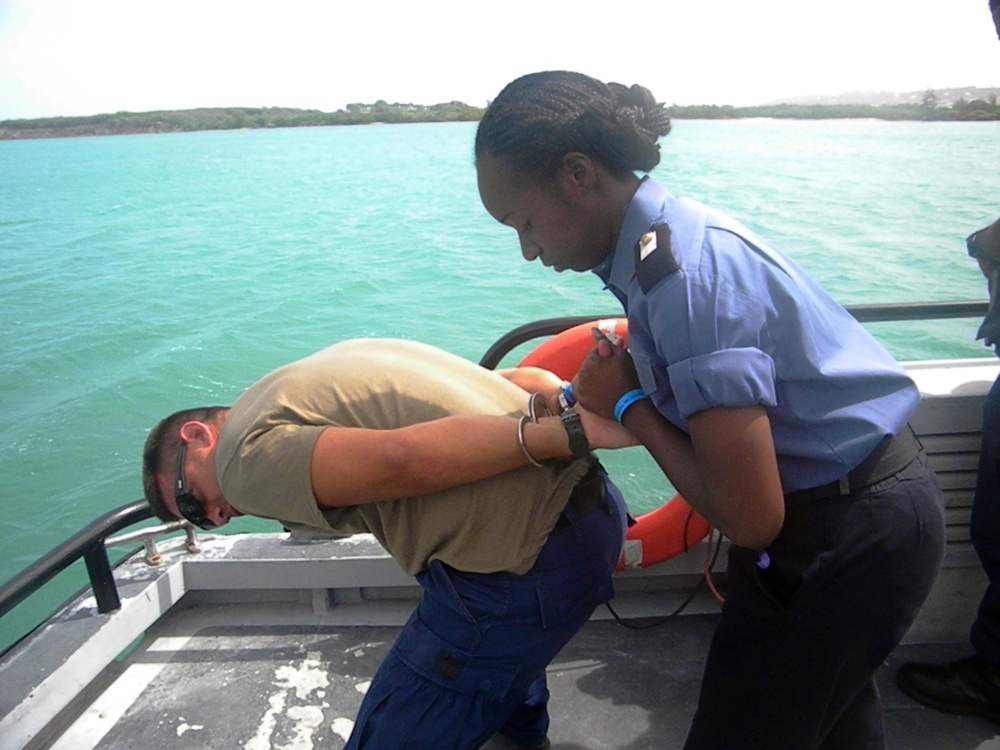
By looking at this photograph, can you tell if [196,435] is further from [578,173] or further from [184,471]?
[578,173]

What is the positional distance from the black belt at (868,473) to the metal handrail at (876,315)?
62.0 inches

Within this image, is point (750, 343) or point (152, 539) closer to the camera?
point (750, 343)

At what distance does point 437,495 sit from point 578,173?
70 cm

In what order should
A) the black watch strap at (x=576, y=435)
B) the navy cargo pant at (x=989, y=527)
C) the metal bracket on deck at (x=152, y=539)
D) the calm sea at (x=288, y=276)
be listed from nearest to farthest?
the black watch strap at (x=576, y=435)
the navy cargo pant at (x=989, y=527)
the metal bracket on deck at (x=152, y=539)
the calm sea at (x=288, y=276)

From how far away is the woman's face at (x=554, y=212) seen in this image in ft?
4.81

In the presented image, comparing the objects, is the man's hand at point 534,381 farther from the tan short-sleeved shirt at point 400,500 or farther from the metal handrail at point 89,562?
the metal handrail at point 89,562

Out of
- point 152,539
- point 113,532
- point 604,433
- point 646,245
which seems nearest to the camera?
point 646,245

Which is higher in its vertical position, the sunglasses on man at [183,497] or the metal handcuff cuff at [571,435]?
the metal handcuff cuff at [571,435]

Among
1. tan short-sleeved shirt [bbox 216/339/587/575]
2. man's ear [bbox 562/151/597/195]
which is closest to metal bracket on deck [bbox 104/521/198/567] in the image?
tan short-sleeved shirt [bbox 216/339/587/575]

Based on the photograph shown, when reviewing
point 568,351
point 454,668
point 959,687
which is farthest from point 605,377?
point 959,687

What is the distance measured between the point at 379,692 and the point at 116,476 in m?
9.51

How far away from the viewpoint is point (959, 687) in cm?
239

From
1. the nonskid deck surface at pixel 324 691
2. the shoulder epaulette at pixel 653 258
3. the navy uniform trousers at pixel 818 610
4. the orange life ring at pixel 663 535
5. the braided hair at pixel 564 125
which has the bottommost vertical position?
the nonskid deck surface at pixel 324 691

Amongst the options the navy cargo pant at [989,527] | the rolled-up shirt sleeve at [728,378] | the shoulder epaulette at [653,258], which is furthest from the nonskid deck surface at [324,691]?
the shoulder epaulette at [653,258]
